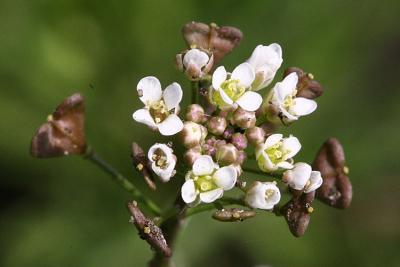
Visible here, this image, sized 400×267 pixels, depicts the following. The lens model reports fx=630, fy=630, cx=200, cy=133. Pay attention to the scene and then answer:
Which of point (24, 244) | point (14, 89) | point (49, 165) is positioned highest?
point (14, 89)

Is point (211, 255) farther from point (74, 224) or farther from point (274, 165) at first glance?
point (274, 165)

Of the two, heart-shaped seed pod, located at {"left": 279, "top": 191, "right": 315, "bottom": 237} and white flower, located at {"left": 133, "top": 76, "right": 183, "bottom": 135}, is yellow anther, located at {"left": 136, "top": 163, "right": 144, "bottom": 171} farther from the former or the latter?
heart-shaped seed pod, located at {"left": 279, "top": 191, "right": 315, "bottom": 237}

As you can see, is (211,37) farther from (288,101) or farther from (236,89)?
(288,101)

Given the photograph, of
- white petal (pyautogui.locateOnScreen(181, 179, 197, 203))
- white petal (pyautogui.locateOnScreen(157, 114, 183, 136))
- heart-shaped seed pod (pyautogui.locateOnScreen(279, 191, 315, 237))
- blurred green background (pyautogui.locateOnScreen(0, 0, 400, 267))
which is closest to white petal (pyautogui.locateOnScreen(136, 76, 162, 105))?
white petal (pyautogui.locateOnScreen(157, 114, 183, 136))

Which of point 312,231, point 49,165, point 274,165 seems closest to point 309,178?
point 274,165

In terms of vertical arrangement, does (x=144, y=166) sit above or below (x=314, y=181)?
above

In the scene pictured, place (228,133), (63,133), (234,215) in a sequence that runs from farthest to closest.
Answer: (63,133), (228,133), (234,215)

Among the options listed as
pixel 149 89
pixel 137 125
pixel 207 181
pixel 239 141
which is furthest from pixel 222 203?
pixel 137 125
